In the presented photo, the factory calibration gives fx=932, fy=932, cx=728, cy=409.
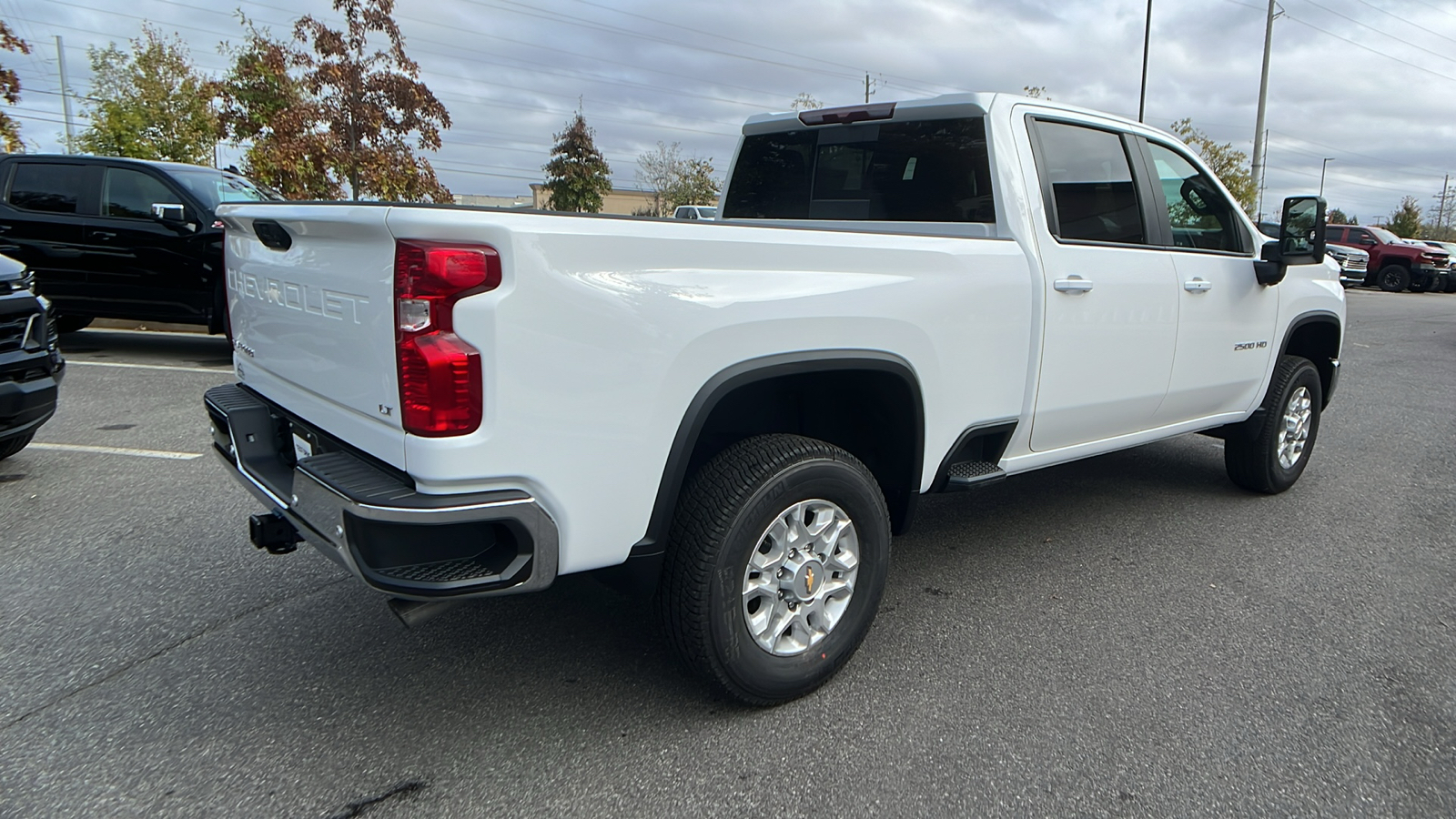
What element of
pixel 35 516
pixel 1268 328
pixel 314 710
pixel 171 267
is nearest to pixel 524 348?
pixel 314 710

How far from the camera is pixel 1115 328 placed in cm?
375

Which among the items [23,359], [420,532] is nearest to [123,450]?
[23,359]

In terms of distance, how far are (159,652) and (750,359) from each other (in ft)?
7.43

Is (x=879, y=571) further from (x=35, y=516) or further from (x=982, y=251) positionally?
(x=35, y=516)

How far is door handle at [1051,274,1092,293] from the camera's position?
3451mm

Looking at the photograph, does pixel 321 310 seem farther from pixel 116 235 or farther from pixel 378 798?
A: pixel 116 235

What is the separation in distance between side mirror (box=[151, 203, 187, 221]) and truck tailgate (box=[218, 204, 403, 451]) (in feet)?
20.6

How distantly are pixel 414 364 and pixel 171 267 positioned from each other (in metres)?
7.98

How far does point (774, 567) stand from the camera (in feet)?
9.10

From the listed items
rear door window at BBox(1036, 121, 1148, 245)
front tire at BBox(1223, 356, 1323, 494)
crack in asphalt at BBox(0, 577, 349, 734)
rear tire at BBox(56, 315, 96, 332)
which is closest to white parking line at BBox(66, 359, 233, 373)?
rear tire at BBox(56, 315, 96, 332)

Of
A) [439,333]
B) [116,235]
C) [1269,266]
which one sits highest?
[116,235]

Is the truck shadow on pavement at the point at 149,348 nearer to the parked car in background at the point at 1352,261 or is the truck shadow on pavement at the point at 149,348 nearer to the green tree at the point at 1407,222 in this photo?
the parked car in background at the point at 1352,261

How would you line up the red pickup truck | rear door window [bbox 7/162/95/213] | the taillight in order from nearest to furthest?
1. the taillight
2. rear door window [bbox 7/162/95/213]
3. the red pickup truck

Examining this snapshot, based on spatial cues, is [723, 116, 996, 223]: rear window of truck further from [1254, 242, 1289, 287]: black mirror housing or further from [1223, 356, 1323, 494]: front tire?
[1223, 356, 1323, 494]: front tire
